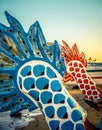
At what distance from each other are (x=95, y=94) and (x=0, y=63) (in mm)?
4154

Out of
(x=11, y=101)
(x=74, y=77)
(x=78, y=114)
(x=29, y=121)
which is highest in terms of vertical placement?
(x=74, y=77)

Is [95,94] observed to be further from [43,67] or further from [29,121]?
[43,67]

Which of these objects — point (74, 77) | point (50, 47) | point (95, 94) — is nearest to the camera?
point (50, 47)

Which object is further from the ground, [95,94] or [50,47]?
[50,47]

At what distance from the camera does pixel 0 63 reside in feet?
10.6

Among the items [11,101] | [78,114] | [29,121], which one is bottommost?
[29,121]

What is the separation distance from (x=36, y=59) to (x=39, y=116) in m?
4.45

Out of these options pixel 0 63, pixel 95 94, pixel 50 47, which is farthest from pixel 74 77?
pixel 0 63

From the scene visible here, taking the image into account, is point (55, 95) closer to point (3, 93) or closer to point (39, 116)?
point (3, 93)

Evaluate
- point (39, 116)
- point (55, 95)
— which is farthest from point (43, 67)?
point (39, 116)

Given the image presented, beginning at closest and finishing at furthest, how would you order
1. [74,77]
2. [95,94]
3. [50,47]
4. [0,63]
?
[0,63] → [50,47] → [95,94] → [74,77]

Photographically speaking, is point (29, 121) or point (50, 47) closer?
point (50, 47)

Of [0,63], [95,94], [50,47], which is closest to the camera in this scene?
[0,63]

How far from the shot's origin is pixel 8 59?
3.33m
